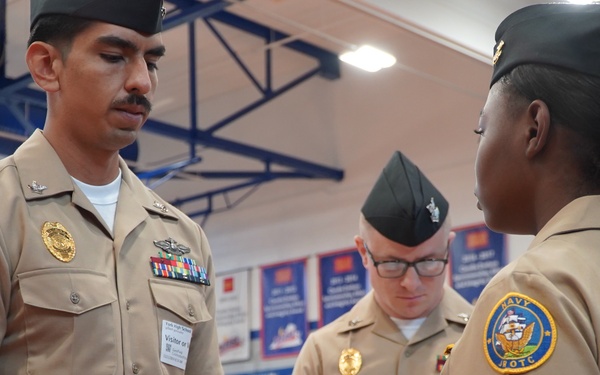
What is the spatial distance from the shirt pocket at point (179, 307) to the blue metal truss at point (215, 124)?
7172 millimetres

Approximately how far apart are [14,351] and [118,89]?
655 millimetres

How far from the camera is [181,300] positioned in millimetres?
2525

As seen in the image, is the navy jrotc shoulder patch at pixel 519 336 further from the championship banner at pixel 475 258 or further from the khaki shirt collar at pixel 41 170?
the championship banner at pixel 475 258

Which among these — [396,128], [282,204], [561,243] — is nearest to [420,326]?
[561,243]

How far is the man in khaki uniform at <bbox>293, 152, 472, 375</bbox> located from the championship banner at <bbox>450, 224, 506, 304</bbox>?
7.00m

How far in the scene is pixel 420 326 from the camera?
13.0 ft

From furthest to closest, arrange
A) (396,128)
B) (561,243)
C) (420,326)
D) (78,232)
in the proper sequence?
(396,128), (420,326), (78,232), (561,243)

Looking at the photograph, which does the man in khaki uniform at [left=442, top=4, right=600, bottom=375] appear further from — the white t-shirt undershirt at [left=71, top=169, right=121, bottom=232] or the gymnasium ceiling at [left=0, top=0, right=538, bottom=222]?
the gymnasium ceiling at [left=0, top=0, right=538, bottom=222]

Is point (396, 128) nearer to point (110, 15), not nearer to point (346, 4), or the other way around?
point (346, 4)

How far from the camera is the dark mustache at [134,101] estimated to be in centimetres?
241

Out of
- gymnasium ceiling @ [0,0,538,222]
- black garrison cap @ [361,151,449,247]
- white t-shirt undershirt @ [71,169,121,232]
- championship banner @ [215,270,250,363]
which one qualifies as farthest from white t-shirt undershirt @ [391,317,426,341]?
championship banner @ [215,270,250,363]

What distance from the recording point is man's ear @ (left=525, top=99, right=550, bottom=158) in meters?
1.80

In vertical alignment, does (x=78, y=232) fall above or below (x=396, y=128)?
below

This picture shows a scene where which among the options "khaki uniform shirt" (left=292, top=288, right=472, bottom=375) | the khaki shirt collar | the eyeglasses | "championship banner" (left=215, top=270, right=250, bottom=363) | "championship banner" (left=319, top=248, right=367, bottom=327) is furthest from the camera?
"championship banner" (left=215, top=270, right=250, bottom=363)
